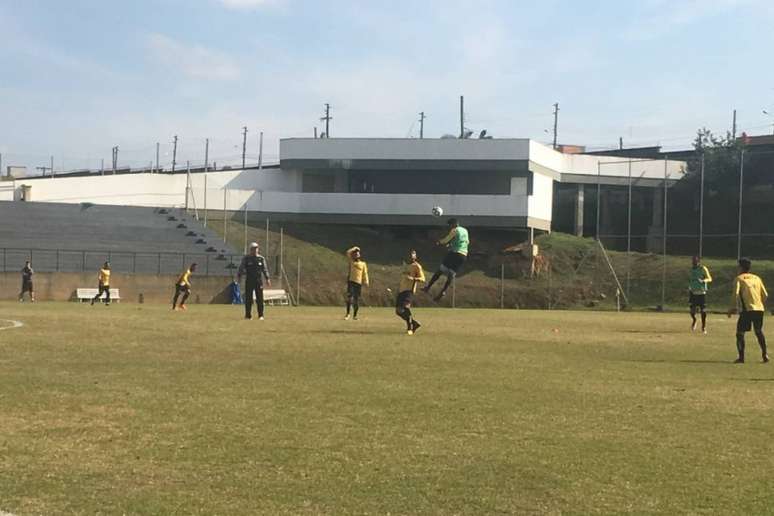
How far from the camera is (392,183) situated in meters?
72.1

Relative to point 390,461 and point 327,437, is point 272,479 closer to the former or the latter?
point 390,461

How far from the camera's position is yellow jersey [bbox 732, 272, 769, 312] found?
58.2 feet

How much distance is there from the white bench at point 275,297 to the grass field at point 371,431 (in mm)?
33576

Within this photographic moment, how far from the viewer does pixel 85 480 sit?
6.82 m

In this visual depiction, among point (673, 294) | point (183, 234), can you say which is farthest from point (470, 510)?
point (183, 234)

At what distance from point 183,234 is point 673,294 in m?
29.3

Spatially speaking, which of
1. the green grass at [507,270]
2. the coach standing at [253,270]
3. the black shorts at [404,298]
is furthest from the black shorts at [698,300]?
the green grass at [507,270]

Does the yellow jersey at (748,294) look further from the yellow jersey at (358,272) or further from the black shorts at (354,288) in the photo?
the black shorts at (354,288)

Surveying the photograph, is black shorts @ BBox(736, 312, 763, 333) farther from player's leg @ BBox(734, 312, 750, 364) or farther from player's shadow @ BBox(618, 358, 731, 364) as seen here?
player's shadow @ BBox(618, 358, 731, 364)

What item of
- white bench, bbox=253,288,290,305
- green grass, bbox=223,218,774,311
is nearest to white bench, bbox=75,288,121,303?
white bench, bbox=253,288,290,305

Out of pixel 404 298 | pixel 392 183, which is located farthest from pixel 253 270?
pixel 392 183

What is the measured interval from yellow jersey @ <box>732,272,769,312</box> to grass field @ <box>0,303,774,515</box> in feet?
4.58

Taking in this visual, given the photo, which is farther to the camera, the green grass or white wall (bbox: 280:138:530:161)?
white wall (bbox: 280:138:530:161)

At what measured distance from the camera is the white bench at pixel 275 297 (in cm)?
5078
